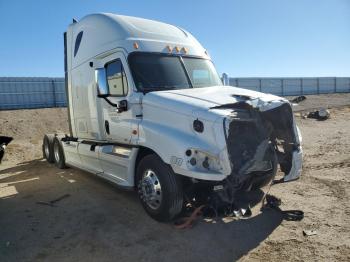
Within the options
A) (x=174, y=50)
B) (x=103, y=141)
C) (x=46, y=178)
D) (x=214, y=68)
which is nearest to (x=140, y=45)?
(x=174, y=50)

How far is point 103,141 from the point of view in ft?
23.5

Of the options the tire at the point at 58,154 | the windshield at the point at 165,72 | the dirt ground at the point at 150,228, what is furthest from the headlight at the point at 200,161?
the tire at the point at 58,154

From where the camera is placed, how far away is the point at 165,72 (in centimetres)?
605

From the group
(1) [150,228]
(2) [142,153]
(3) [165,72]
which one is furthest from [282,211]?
(3) [165,72]

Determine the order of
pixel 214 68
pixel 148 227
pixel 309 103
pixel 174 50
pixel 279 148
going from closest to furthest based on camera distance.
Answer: pixel 148 227
pixel 279 148
pixel 174 50
pixel 214 68
pixel 309 103

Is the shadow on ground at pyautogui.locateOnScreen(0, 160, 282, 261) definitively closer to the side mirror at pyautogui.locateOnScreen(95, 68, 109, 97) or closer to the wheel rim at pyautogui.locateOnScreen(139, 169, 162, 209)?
the wheel rim at pyautogui.locateOnScreen(139, 169, 162, 209)

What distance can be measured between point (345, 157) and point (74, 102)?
7.33m

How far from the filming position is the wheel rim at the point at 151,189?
5.27 metres

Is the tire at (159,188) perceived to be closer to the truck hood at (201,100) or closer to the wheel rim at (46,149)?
the truck hood at (201,100)

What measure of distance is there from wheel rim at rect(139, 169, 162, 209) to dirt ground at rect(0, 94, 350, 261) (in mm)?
321

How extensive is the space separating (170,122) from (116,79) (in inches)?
66.9

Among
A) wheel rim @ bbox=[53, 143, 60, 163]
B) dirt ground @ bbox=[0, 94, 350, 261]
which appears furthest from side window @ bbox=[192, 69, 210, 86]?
wheel rim @ bbox=[53, 143, 60, 163]

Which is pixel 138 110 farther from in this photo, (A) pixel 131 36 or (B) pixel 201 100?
(A) pixel 131 36

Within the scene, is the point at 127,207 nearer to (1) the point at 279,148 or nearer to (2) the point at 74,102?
(1) the point at 279,148
